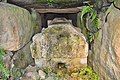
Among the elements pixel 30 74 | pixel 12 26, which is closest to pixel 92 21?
pixel 12 26

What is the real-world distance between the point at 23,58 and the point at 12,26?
4.76ft

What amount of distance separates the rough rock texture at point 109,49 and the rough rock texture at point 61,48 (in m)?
0.56

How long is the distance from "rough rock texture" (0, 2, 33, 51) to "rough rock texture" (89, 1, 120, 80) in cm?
189

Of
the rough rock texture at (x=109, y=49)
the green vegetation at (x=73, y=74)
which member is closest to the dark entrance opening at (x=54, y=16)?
the green vegetation at (x=73, y=74)

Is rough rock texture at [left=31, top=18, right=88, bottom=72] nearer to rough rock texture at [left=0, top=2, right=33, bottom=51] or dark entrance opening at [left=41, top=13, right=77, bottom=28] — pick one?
rough rock texture at [left=0, top=2, right=33, bottom=51]

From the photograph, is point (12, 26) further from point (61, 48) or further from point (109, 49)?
point (109, 49)

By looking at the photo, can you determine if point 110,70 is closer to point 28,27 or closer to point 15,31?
point 15,31

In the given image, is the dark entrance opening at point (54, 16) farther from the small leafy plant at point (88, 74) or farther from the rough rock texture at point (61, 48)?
the small leafy plant at point (88, 74)

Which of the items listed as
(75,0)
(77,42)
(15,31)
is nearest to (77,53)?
(77,42)

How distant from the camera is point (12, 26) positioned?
17.0 feet

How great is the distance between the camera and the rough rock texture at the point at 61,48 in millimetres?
6074

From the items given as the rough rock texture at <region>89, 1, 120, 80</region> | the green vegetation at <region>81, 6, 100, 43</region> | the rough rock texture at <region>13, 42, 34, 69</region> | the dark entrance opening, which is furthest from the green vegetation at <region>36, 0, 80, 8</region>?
the dark entrance opening

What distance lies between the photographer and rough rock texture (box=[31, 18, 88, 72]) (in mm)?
6074

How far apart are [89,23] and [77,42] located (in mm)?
613
